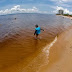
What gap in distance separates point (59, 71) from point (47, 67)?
78 centimetres

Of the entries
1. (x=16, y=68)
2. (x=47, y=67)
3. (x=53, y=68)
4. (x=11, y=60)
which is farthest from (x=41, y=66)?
(x=11, y=60)

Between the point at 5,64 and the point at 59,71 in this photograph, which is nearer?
the point at 59,71

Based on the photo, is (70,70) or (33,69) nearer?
(70,70)

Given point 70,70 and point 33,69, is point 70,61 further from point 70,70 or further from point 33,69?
point 33,69

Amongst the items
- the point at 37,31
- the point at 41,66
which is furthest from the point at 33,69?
the point at 37,31

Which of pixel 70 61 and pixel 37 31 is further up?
pixel 37 31

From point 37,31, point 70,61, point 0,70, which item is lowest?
point 0,70

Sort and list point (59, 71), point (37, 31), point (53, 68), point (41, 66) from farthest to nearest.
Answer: point (37, 31) < point (41, 66) < point (53, 68) < point (59, 71)

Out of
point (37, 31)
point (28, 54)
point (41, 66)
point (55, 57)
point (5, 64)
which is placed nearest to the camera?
point (41, 66)

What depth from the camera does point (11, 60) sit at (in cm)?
661

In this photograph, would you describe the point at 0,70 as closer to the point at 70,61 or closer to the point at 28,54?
the point at 28,54

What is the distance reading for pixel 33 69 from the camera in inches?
207

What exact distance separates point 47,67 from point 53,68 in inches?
14.6

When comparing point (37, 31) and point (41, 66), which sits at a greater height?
point (37, 31)
